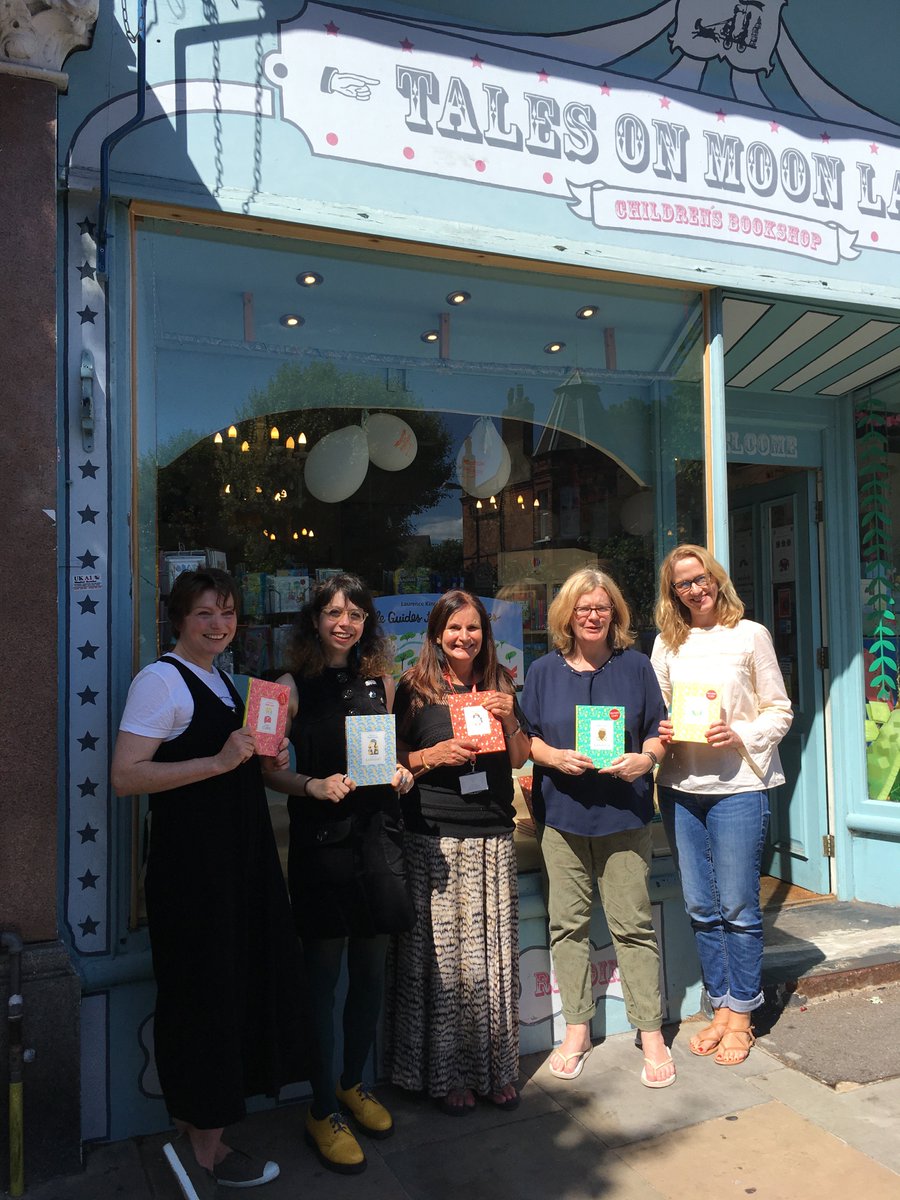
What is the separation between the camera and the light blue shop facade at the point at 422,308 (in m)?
3.46

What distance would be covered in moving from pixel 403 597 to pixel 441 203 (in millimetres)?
1726

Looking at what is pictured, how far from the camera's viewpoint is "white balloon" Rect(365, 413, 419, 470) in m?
4.39

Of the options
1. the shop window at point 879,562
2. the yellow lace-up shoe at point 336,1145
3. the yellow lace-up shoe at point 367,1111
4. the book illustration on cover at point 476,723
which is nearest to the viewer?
the yellow lace-up shoe at point 336,1145

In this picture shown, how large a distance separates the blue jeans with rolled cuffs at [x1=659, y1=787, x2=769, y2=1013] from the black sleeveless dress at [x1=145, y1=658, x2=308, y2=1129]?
1855mm

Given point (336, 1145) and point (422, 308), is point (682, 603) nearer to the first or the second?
point (422, 308)

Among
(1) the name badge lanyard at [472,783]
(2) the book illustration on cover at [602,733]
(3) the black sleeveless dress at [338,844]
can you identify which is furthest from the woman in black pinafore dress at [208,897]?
(2) the book illustration on cover at [602,733]

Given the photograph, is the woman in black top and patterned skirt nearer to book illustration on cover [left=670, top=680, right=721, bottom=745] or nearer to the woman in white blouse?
book illustration on cover [left=670, top=680, right=721, bottom=745]

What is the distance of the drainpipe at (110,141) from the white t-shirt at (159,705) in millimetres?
1544

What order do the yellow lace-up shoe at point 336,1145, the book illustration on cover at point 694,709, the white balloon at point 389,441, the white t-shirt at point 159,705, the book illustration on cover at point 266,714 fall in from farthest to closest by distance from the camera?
the white balloon at point 389,441 < the book illustration on cover at point 694,709 < the yellow lace-up shoe at point 336,1145 < the book illustration on cover at point 266,714 < the white t-shirt at point 159,705

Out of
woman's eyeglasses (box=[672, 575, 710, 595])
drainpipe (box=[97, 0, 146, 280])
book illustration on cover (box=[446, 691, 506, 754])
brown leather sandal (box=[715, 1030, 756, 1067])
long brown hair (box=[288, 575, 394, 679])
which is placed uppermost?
drainpipe (box=[97, 0, 146, 280])

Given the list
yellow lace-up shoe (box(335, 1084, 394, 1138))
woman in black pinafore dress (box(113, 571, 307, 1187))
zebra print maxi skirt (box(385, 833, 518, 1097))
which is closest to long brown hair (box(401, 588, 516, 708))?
zebra print maxi skirt (box(385, 833, 518, 1097))

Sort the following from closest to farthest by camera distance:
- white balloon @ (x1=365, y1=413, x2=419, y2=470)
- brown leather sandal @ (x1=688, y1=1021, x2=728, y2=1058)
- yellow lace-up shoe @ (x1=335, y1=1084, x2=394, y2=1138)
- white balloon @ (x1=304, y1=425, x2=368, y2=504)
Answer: yellow lace-up shoe @ (x1=335, y1=1084, x2=394, y2=1138) → brown leather sandal @ (x1=688, y1=1021, x2=728, y2=1058) → white balloon @ (x1=304, y1=425, x2=368, y2=504) → white balloon @ (x1=365, y1=413, x2=419, y2=470)

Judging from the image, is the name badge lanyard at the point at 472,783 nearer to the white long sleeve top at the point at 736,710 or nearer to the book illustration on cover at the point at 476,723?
the book illustration on cover at the point at 476,723

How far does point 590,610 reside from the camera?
3852mm
